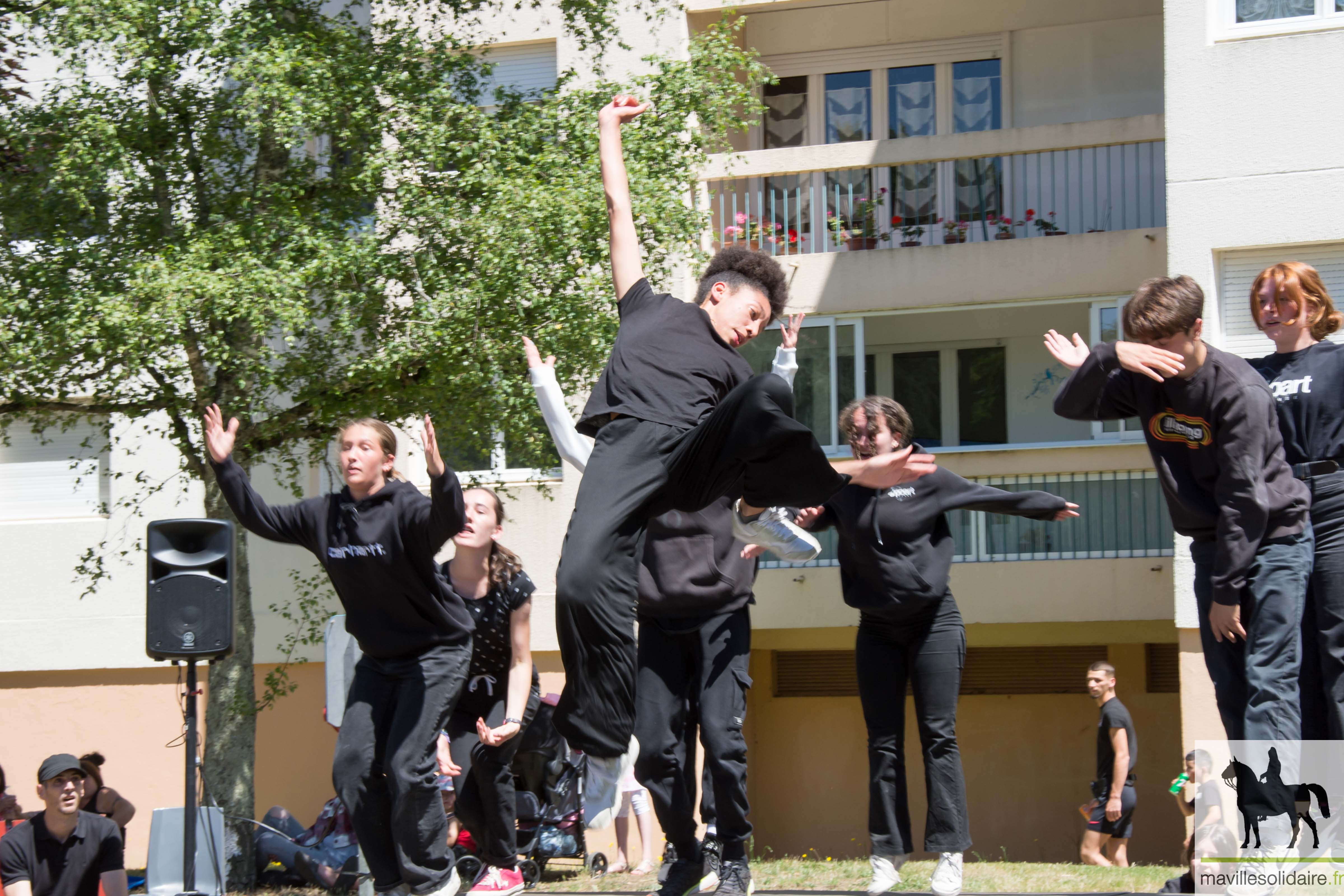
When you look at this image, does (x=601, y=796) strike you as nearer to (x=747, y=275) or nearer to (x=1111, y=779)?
(x=1111, y=779)

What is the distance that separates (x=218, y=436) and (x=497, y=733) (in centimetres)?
176

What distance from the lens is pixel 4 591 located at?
1567cm

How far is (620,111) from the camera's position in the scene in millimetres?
4820

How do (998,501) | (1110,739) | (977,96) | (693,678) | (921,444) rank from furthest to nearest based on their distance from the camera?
(977,96)
(921,444)
(1110,739)
(998,501)
(693,678)

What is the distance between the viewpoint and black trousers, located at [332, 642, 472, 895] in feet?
17.6

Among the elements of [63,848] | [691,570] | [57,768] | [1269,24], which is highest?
[1269,24]

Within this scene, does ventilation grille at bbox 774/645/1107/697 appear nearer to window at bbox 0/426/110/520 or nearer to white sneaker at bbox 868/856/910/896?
window at bbox 0/426/110/520

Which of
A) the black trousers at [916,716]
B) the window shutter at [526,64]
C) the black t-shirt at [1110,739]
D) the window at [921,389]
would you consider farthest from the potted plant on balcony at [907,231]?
the black trousers at [916,716]

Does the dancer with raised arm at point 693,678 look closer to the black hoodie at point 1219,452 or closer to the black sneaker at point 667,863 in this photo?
the black sneaker at point 667,863

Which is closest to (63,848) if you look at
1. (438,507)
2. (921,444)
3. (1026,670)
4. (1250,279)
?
(438,507)

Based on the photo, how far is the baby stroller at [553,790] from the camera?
983 cm

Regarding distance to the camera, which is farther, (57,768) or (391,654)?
(57,768)

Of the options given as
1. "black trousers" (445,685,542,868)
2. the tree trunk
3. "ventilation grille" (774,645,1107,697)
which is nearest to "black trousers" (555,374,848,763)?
"black trousers" (445,685,542,868)

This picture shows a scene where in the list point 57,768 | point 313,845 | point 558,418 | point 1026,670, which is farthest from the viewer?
point 1026,670
